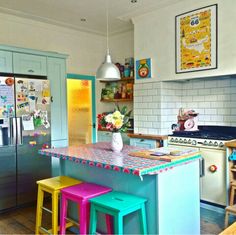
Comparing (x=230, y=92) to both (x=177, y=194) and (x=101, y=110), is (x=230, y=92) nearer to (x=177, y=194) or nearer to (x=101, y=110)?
(x=177, y=194)

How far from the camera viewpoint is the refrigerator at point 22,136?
11.2 ft

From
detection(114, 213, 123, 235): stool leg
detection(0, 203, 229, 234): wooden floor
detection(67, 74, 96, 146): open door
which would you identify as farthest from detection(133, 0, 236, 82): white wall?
detection(114, 213, 123, 235): stool leg

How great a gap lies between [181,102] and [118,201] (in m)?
2.67

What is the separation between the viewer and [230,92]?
377cm

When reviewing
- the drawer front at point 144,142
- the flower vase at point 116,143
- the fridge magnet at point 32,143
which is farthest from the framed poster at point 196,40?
the fridge magnet at point 32,143

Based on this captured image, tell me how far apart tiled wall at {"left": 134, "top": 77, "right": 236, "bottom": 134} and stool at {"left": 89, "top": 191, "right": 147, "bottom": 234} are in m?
2.02

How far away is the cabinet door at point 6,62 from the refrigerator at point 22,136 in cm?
11

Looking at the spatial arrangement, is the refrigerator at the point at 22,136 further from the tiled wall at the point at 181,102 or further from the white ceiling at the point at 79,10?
the tiled wall at the point at 181,102

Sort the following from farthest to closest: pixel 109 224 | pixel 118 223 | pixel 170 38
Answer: pixel 170 38 → pixel 109 224 → pixel 118 223

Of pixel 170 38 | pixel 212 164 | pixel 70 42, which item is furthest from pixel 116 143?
pixel 70 42

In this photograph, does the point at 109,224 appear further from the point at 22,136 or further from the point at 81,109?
the point at 81,109

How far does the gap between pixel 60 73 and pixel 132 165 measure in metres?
2.50

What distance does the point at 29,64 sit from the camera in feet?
12.1

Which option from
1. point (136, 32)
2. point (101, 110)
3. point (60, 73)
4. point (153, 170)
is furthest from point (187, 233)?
point (101, 110)
